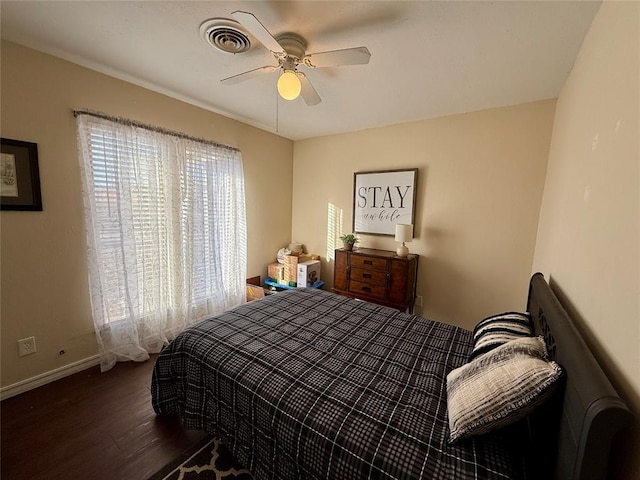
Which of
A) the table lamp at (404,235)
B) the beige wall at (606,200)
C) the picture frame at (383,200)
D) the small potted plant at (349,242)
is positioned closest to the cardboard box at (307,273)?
the small potted plant at (349,242)

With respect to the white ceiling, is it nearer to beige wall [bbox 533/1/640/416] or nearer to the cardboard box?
beige wall [bbox 533/1/640/416]

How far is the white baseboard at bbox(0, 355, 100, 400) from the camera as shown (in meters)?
1.78

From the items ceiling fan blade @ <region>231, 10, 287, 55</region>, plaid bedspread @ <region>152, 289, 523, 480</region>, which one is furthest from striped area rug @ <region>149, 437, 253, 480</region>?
ceiling fan blade @ <region>231, 10, 287, 55</region>

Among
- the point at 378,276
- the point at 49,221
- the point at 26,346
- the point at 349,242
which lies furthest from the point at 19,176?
the point at 378,276

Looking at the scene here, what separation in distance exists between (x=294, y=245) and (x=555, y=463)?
3244mm

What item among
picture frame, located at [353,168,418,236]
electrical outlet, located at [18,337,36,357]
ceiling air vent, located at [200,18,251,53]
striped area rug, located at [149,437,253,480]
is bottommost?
striped area rug, located at [149,437,253,480]

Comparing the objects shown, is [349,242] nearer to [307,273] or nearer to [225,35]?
[307,273]

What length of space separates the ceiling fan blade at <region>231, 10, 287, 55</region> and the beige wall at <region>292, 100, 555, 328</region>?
6.39 feet

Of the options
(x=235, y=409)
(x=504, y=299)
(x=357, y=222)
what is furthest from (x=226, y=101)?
(x=504, y=299)

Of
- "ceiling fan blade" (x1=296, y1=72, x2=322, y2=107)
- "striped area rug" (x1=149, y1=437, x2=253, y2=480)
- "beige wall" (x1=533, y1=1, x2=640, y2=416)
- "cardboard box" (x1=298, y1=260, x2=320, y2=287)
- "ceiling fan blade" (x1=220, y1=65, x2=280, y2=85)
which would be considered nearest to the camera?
"beige wall" (x1=533, y1=1, x2=640, y2=416)

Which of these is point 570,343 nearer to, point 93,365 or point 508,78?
point 508,78

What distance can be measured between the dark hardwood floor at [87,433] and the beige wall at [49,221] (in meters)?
0.28

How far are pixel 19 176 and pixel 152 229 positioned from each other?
863mm

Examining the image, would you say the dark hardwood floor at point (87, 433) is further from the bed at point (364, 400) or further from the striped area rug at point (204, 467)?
the bed at point (364, 400)
